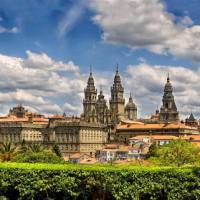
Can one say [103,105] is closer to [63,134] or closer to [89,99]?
[89,99]

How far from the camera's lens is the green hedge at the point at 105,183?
1008 inches

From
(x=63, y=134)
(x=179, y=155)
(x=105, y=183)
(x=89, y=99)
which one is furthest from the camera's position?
(x=89, y=99)

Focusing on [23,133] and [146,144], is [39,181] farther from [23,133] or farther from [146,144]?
[23,133]

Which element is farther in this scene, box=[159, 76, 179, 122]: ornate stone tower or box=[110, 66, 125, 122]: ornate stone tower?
box=[110, 66, 125, 122]: ornate stone tower

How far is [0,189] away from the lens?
1044 inches

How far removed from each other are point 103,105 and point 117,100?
17.1 feet

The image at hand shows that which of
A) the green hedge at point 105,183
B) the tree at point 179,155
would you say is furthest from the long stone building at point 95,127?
the green hedge at point 105,183

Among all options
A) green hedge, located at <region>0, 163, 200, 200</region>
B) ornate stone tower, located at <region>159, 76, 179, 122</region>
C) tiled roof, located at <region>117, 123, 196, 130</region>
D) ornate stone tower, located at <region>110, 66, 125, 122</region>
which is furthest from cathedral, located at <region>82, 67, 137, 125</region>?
green hedge, located at <region>0, 163, 200, 200</region>

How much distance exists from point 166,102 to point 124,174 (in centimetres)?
13339

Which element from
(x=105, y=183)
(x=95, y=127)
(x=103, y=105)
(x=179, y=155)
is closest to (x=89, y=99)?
(x=103, y=105)

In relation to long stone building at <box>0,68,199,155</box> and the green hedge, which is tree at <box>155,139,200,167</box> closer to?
the green hedge

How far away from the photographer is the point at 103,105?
161000 mm

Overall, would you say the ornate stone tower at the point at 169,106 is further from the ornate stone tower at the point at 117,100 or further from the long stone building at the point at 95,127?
the ornate stone tower at the point at 117,100

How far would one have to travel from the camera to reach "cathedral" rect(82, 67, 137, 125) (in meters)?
158
